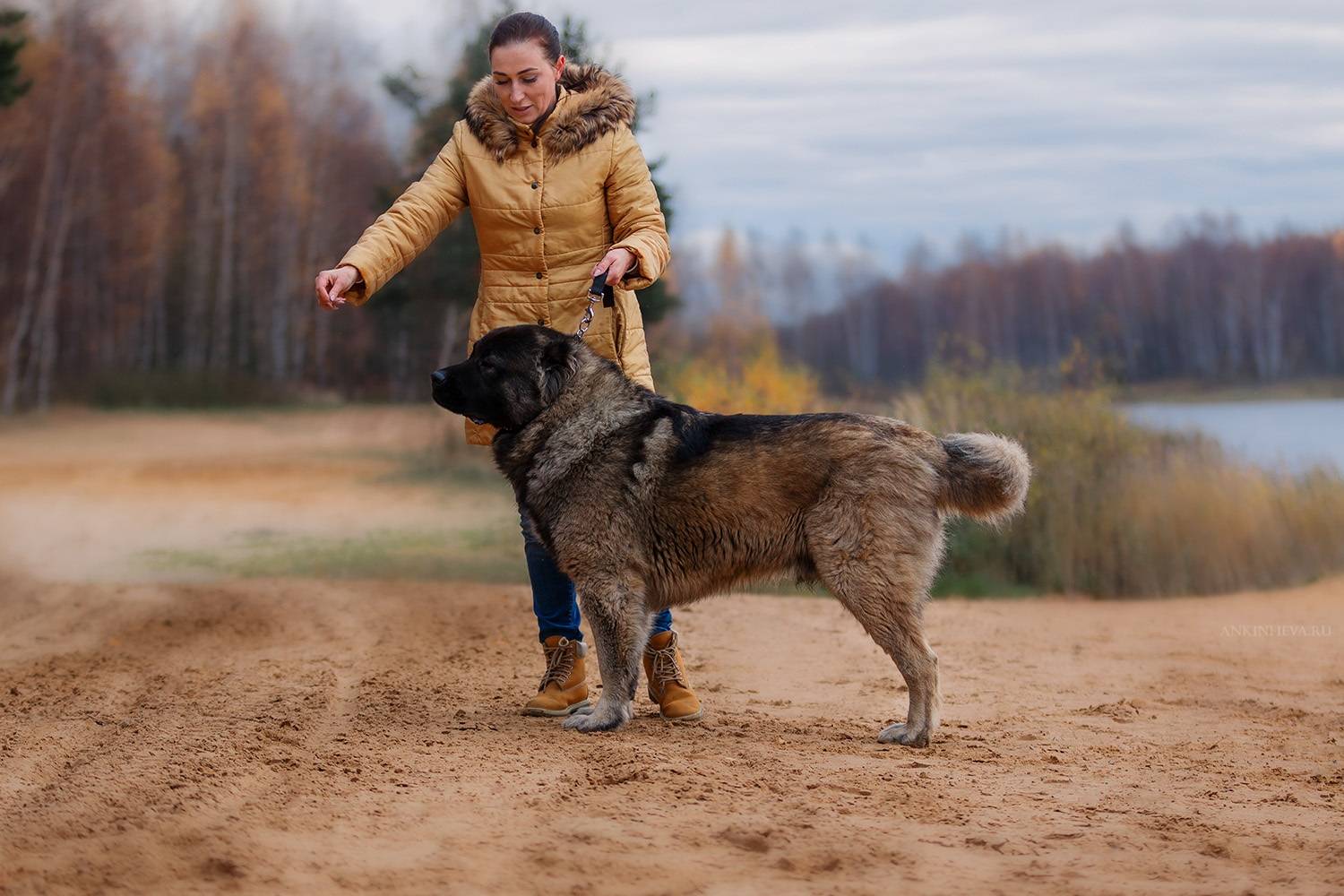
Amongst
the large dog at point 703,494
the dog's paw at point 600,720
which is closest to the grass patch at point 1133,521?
the large dog at point 703,494

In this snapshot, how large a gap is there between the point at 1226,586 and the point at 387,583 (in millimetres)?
6696

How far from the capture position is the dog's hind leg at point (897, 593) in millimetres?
4949

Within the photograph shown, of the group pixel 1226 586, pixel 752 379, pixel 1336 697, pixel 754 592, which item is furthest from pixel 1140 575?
pixel 752 379

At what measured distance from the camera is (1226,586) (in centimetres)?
1054

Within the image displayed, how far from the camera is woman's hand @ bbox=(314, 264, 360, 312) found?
16.4 feet

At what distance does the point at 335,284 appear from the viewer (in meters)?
5.04

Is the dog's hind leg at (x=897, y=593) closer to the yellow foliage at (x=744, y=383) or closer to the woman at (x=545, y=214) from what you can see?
the woman at (x=545, y=214)

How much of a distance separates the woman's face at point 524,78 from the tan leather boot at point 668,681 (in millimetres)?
2276

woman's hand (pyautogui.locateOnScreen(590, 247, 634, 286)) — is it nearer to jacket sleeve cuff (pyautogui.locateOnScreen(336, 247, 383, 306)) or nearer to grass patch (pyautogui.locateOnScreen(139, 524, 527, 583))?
jacket sleeve cuff (pyautogui.locateOnScreen(336, 247, 383, 306))

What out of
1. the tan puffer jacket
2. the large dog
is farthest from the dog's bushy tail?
the tan puffer jacket

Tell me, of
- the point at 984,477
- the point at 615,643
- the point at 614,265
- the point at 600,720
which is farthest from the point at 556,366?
the point at 984,477

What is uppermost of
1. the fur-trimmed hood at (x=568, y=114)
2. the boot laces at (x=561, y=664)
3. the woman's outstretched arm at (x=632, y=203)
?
the fur-trimmed hood at (x=568, y=114)

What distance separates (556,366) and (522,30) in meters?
1.32

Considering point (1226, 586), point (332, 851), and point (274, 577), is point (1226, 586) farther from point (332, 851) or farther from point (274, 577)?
point (332, 851)
